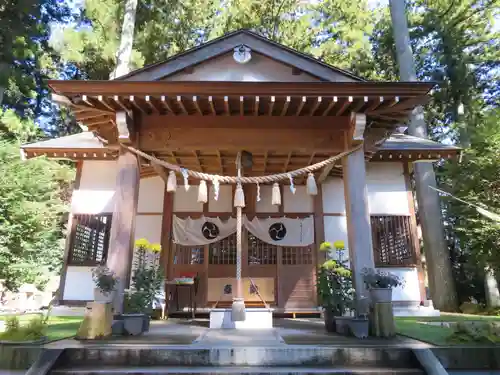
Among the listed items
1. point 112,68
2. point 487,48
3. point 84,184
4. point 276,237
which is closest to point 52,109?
point 112,68

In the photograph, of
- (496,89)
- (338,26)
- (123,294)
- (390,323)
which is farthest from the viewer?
(338,26)

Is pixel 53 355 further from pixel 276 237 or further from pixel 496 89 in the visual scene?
pixel 496 89

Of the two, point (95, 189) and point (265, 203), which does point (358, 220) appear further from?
point (95, 189)

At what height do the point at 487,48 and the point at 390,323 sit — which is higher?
the point at 487,48

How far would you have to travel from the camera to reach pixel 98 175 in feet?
29.6

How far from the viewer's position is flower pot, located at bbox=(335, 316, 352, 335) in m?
4.96

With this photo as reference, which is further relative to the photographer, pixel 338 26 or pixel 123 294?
pixel 338 26

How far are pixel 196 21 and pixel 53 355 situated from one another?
14825 mm

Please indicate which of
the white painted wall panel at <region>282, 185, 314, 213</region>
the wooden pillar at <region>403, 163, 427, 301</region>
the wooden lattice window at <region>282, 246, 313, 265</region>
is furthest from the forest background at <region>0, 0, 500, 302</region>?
the wooden lattice window at <region>282, 246, 313, 265</region>

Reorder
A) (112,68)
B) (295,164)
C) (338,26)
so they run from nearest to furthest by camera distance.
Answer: (295,164) < (112,68) < (338,26)

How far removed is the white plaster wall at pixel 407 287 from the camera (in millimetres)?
8289

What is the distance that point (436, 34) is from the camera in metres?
14.5

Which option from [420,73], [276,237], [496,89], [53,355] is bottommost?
[53,355]

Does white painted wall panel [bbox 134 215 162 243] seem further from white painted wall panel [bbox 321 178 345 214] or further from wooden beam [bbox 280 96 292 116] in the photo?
wooden beam [bbox 280 96 292 116]
